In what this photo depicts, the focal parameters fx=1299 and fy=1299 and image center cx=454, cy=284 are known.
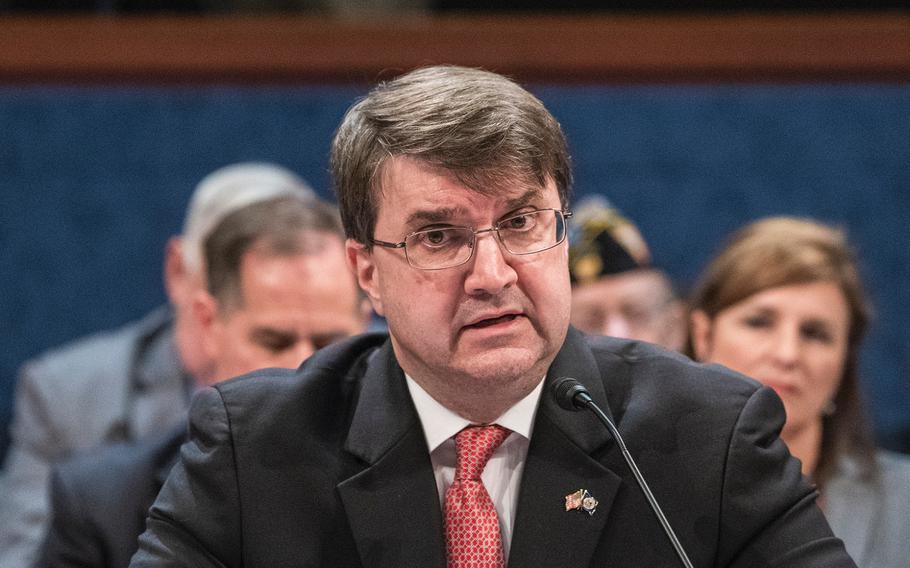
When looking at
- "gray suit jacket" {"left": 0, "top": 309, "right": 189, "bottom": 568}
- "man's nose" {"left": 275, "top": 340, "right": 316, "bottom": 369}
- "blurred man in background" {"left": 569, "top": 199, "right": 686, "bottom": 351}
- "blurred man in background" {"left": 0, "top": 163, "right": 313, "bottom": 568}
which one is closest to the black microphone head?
"man's nose" {"left": 275, "top": 340, "right": 316, "bottom": 369}

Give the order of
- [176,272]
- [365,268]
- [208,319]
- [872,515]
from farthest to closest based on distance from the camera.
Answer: [176,272]
[208,319]
[872,515]
[365,268]

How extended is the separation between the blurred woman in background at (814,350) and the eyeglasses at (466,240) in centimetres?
120

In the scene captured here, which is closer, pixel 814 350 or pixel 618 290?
pixel 814 350

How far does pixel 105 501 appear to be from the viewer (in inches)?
99.8

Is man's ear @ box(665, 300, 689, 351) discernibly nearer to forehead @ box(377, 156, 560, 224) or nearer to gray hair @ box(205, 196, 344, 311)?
gray hair @ box(205, 196, 344, 311)

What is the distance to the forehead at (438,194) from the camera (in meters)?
1.65

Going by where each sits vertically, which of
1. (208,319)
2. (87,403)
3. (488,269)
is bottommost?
(87,403)

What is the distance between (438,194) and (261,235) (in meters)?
1.41

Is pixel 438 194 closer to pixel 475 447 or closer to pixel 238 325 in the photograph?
pixel 475 447

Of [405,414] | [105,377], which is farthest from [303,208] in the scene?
[405,414]

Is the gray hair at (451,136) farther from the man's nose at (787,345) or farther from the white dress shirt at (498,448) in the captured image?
the man's nose at (787,345)

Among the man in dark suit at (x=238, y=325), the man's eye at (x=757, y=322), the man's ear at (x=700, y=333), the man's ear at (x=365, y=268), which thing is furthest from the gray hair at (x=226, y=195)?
the man's ear at (x=365, y=268)

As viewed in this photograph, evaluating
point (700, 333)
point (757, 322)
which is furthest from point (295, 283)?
point (757, 322)

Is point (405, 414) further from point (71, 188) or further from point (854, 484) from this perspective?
point (71, 188)
